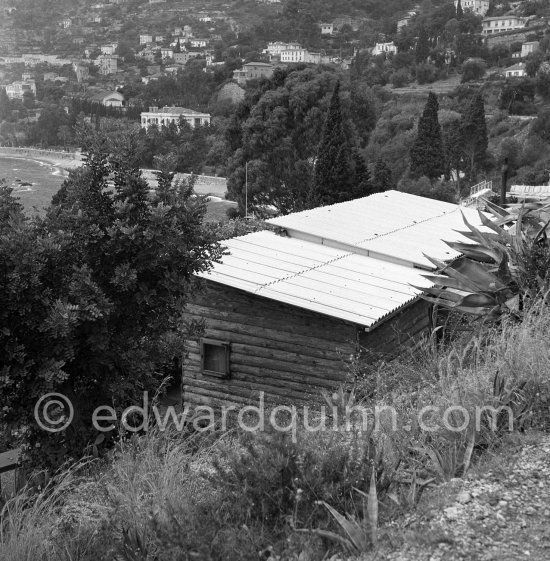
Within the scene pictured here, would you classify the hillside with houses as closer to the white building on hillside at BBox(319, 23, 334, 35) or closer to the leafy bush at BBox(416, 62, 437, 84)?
the leafy bush at BBox(416, 62, 437, 84)

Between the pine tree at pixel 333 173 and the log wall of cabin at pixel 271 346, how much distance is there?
52.4ft

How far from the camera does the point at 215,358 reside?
323 inches

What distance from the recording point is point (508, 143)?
45.8 metres

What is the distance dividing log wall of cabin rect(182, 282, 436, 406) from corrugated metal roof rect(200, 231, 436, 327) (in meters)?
0.19

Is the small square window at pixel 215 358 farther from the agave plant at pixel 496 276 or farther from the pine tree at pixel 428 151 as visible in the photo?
the pine tree at pixel 428 151

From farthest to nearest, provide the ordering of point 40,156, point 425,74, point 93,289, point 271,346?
point 425,74, point 40,156, point 271,346, point 93,289

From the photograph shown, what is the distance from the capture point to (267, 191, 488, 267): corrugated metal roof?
30.1ft

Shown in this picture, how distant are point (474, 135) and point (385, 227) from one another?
32.8 metres

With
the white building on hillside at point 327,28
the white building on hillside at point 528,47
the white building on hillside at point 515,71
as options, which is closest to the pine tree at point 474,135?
the white building on hillside at point 515,71

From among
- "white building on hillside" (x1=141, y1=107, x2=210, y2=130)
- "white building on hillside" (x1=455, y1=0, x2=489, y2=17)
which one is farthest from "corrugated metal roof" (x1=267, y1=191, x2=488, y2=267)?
"white building on hillside" (x1=455, y1=0, x2=489, y2=17)

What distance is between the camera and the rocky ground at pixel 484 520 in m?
2.68

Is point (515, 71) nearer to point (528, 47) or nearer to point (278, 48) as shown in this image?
point (528, 47)

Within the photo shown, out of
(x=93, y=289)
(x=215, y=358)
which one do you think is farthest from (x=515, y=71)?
(x=93, y=289)

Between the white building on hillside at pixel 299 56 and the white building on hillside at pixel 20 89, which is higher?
the white building on hillside at pixel 299 56
